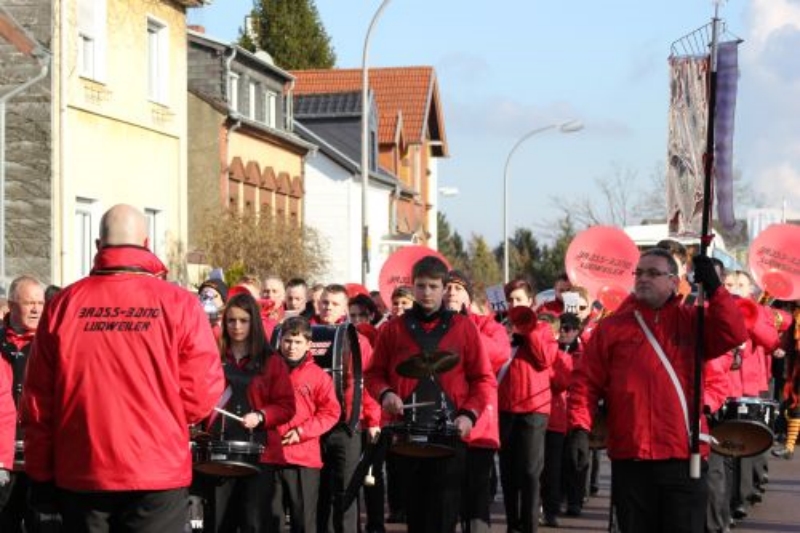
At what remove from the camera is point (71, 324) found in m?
7.00

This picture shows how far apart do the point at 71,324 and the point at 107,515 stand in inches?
31.1

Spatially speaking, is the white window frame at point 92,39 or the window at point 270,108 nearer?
the white window frame at point 92,39

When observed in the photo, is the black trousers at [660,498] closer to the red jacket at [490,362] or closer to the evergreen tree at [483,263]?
the red jacket at [490,362]

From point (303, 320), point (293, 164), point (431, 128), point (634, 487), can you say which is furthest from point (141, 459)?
point (431, 128)

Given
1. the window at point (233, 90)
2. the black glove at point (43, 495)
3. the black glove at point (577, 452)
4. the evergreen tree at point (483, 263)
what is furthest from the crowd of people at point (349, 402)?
the evergreen tree at point (483, 263)

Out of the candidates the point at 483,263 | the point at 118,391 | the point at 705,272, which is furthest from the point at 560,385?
the point at 483,263

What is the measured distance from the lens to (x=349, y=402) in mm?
11820

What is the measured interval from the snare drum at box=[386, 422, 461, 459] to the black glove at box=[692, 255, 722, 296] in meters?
2.01

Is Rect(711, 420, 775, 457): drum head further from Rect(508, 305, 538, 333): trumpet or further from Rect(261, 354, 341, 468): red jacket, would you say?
Rect(508, 305, 538, 333): trumpet

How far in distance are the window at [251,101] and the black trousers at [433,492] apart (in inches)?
1196

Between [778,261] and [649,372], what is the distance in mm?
8730

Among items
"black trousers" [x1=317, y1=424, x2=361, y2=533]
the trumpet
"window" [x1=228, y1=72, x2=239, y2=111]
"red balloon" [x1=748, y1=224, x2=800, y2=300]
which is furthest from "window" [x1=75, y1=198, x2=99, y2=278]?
"black trousers" [x1=317, y1=424, x2=361, y2=533]

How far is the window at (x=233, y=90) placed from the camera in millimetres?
38031

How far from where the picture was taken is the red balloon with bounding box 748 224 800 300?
16.6 m
